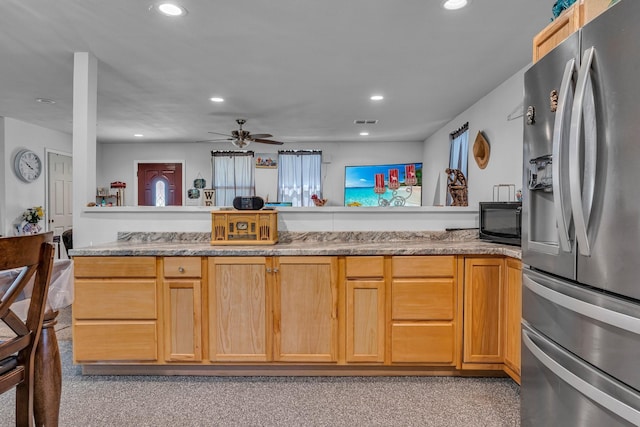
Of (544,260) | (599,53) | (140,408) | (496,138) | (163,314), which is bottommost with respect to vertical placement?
(140,408)

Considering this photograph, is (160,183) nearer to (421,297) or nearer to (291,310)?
(291,310)

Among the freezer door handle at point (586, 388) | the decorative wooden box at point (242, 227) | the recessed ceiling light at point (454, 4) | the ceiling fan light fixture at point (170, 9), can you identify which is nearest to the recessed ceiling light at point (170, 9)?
the ceiling fan light fixture at point (170, 9)

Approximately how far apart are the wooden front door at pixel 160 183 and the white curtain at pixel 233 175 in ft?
2.63

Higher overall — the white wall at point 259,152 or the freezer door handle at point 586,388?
the white wall at point 259,152

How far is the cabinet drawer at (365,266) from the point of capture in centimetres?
Answer: 238

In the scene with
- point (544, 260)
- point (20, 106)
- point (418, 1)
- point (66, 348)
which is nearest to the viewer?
point (544, 260)

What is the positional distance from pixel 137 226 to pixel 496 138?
368 cm

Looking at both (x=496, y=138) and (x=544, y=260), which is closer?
(x=544, y=260)

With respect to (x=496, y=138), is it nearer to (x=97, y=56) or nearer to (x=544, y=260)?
(x=544, y=260)

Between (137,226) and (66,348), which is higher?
(137,226)

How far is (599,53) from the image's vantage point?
41.4 inches

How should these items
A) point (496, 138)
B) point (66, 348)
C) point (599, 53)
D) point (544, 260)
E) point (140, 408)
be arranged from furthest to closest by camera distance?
1. point (496, 138)
2. point (66, 348)
3. point (140, 408)
4. point (544, 260)
5. point (599, 53)

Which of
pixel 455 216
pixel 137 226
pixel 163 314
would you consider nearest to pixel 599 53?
pixel 455 216

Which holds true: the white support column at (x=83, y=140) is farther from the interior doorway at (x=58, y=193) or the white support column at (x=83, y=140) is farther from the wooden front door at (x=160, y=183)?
the wooden front door at (x=160, y=183)
